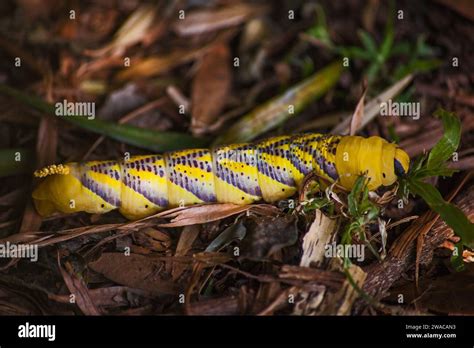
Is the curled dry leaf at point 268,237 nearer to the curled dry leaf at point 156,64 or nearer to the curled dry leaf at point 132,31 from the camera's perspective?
the curled dry leaf at point 156,64

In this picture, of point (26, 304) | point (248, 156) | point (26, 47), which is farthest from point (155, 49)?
point (26, 304)

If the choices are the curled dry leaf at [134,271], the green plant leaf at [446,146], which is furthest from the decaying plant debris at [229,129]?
the green plant leaf at [446,146]

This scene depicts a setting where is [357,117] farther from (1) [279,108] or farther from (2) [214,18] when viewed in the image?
(2) [214,18]

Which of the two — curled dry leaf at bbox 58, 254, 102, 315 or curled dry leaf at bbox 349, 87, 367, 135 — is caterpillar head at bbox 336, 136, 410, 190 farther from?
curled dry leaf at bbox 58, 254, 102, 315

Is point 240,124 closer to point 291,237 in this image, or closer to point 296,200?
point 296,200

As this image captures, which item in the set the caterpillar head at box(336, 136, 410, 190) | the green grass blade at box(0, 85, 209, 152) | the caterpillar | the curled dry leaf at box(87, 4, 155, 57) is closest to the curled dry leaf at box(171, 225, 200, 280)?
the caterpillar

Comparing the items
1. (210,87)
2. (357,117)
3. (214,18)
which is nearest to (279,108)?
(357,117)

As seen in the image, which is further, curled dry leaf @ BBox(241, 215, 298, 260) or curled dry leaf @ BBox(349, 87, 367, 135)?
curled dry leaf @ BBox(349, 87, 367, 135)
